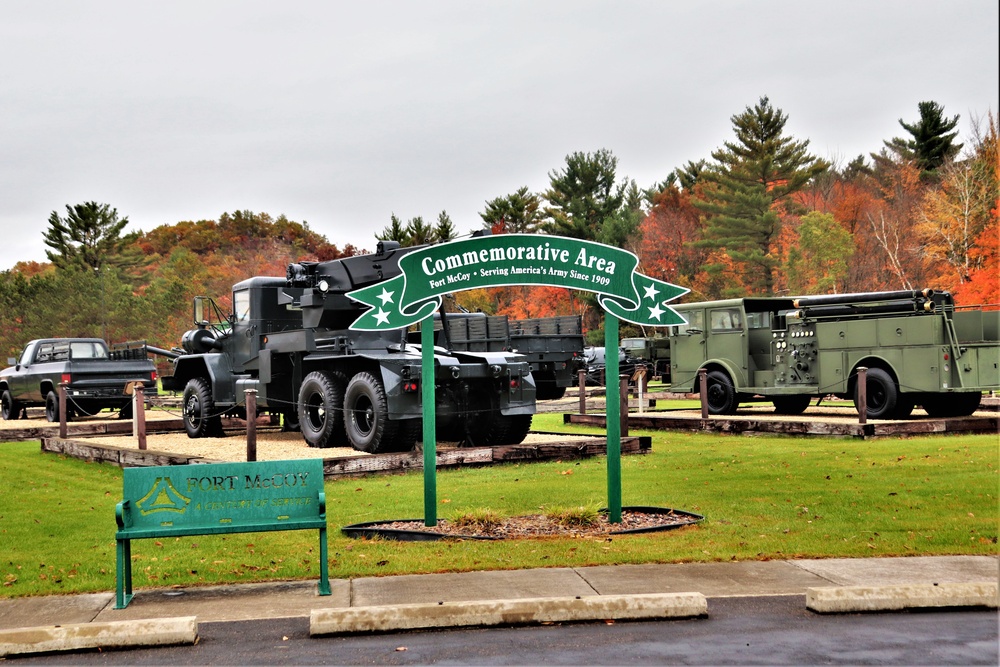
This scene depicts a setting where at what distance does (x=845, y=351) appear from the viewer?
2141 centimetres

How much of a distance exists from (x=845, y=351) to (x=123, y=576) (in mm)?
16660

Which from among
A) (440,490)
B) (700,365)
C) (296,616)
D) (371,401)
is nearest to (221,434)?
(371,401)

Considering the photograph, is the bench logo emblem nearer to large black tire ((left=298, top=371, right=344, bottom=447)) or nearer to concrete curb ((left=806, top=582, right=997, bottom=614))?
concrete curb ((left=806, top=582, right=997, bottom=614))

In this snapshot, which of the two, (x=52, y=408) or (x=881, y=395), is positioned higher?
(x=52, y=408)

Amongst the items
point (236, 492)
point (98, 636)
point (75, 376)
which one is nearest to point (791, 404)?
point (75, 376)

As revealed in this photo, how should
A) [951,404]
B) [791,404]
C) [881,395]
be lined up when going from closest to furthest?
[881,395] → [951,404] → [791,404]

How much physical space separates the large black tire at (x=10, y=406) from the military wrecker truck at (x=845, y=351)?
15.9 m

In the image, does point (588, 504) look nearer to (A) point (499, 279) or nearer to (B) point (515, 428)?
(A) point (499, 279)

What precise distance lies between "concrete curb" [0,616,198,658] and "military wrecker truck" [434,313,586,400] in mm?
20107

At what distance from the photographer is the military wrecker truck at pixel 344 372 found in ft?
50.6

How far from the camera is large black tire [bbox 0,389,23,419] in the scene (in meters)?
27.5

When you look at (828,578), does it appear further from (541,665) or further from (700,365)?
(700,365)

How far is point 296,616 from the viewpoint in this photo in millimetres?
6977

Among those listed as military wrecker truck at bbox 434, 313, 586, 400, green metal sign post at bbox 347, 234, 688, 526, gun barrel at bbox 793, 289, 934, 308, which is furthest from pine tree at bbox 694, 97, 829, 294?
green metal sign post at bbox 347, 234, 688, 526
